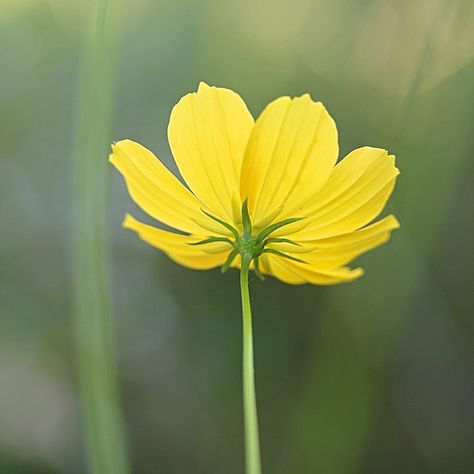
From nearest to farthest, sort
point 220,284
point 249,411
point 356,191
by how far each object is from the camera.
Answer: point 249,411 → point 356,191 → point 220,284

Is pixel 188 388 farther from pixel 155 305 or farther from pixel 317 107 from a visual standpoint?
pixel 317 107

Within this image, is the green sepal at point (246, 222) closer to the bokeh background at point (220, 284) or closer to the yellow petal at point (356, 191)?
the yellow petal at point (356, 191)

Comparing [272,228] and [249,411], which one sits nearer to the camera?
[249,411]

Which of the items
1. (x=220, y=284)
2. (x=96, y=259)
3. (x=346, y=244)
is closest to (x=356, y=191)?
(x=346, y=244)

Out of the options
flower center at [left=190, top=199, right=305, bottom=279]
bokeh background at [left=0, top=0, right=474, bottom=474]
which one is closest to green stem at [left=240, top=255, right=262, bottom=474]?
flower center at [left=190, top=199, right=305, bottom=279]

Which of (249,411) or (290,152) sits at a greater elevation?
(290,152)

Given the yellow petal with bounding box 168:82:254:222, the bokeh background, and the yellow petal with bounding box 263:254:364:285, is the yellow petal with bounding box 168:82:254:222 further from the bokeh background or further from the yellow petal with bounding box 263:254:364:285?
the bokeh background

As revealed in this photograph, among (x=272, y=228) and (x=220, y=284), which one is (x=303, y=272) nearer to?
(x=272, y=228)

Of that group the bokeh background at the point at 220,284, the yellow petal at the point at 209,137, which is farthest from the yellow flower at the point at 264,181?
the bokeh background at the point at 220,284
